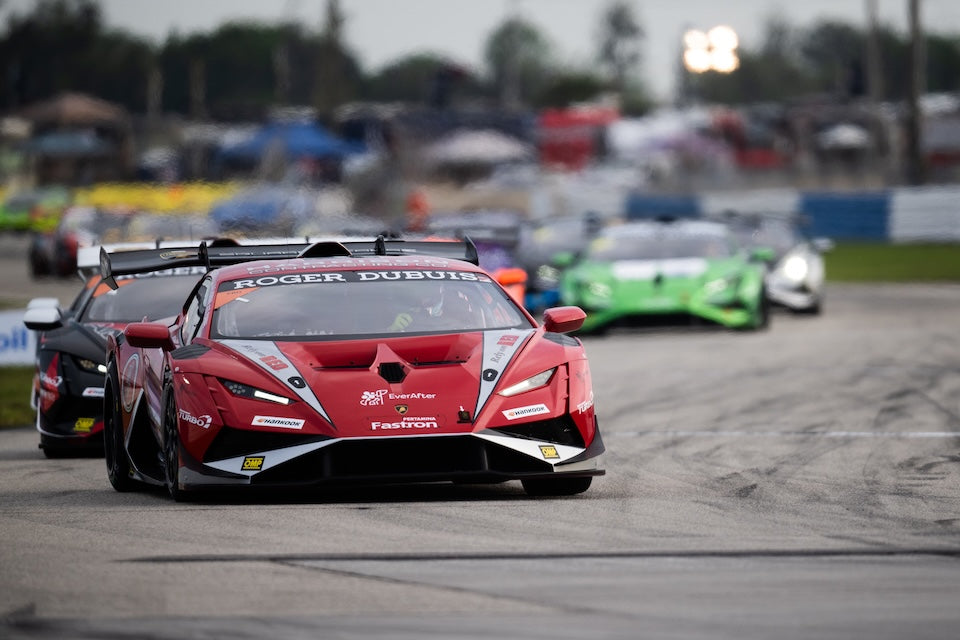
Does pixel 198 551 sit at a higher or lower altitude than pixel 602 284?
higher

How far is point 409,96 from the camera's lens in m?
172

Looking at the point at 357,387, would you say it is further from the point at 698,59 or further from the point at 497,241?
the point at 698,59

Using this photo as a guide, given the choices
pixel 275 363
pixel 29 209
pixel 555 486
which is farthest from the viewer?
pixel 29 209

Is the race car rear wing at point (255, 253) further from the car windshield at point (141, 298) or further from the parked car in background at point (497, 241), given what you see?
the car windshield at point (141, 298)

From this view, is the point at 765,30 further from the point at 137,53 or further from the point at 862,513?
the point at 862,513

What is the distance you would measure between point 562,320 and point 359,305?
970 millimetres

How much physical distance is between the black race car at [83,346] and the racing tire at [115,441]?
1.45 m

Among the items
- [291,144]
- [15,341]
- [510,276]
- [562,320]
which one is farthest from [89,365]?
[291,144]

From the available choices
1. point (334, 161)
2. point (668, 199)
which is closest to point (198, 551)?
point (668, 199)

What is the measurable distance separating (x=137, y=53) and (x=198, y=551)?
495 feet

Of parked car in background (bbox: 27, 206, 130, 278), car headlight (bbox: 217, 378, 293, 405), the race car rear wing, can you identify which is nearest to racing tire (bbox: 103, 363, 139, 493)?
the race car rear wing

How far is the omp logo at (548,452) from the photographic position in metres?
8.99

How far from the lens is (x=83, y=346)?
1241 cm

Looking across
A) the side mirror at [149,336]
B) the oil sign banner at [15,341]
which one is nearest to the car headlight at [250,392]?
the side mirror at [149,336]
